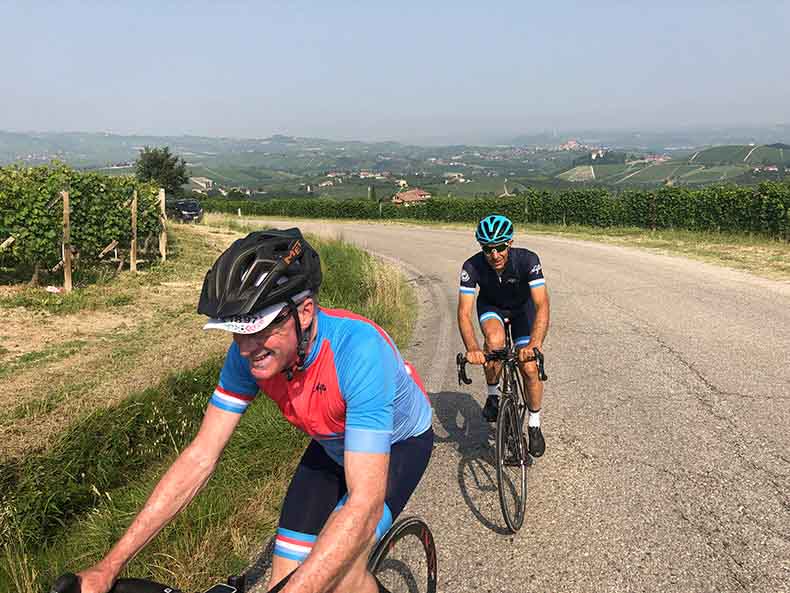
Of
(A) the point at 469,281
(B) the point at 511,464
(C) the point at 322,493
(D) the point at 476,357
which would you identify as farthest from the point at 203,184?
(C) the point at 322,493

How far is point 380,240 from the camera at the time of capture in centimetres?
2839

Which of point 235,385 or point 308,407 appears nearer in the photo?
point 308,407

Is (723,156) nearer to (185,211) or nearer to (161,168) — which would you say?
(161,168)

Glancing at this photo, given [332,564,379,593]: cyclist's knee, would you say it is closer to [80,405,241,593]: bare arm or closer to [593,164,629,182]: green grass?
[80,405,241,593]: bare arm

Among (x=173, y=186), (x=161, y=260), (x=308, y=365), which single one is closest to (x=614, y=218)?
(x=161, y=260)

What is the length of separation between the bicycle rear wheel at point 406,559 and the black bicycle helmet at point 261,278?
0.87 metres

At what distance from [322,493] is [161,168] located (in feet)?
165

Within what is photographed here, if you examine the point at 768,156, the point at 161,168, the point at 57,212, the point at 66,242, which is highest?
the point at 768,156

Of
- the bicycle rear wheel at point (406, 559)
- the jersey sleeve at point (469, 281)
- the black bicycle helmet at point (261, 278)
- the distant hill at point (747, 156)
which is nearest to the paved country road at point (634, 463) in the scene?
the bicycle rear wheel at point (406, 559)

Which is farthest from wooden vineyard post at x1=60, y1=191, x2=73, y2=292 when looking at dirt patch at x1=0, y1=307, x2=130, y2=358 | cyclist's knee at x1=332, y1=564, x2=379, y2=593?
cyclist's knee at x1=332, y1=564, x2=379, y2=593

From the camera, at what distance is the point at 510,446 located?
15.2 feet

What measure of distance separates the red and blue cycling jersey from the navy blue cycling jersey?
2.73 m

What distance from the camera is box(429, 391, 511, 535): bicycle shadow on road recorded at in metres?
4.47

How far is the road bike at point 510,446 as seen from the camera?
4203 millimetres
